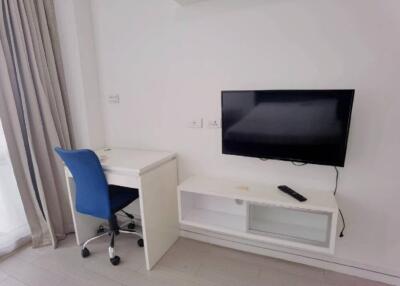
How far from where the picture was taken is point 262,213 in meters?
1.95

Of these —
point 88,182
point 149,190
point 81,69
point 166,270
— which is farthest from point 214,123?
point 81,69

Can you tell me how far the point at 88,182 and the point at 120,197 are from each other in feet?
1.01

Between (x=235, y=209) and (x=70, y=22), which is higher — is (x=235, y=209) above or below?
below

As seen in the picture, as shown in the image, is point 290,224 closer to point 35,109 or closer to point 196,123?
point 196,123

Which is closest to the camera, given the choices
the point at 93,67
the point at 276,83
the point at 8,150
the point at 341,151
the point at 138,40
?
the point at 341,151

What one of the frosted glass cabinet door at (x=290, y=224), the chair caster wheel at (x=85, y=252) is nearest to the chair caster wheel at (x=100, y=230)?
the chair caster wheel at (x=85, y=252)

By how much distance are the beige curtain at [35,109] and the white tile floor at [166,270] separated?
26 cm

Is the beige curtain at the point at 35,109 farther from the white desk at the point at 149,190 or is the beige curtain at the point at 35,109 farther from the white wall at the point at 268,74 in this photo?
the white wall at the point at 268,74

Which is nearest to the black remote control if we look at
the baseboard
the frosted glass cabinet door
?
the frosted glass cabinet door

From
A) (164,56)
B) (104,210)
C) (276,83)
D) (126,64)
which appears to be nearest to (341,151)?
(276,83)

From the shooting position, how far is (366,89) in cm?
153

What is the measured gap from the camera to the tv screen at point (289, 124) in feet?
4.87

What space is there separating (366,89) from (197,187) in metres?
1.40

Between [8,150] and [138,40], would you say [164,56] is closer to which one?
[138,40]
